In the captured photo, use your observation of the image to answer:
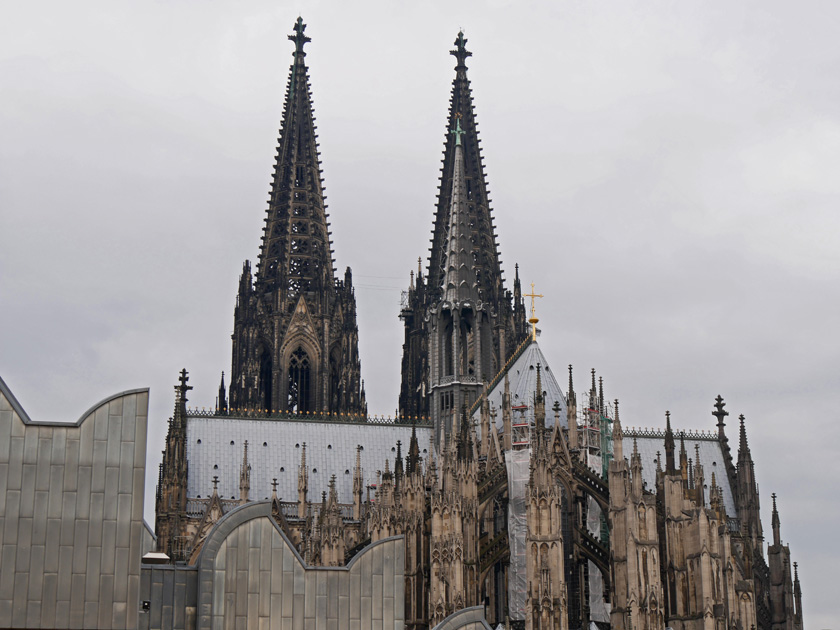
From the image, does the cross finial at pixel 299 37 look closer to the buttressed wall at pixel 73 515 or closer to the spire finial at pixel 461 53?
the spire finial at pixel 461 53

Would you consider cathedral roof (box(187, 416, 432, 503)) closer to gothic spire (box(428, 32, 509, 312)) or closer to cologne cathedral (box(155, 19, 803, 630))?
cologne cathedral (box(155, 19, 803, 630))

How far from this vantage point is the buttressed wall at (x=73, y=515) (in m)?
34.9

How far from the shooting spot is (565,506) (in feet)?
176

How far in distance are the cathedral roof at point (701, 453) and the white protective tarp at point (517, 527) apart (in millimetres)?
19627

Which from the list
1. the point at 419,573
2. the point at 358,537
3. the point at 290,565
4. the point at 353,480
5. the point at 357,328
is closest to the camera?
the point at 290,565

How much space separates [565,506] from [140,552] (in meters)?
21.6

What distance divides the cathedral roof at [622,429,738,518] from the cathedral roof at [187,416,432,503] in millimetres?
10570

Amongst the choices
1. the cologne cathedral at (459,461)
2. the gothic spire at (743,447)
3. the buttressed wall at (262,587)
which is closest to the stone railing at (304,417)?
the cologne cathedral at (459,461)

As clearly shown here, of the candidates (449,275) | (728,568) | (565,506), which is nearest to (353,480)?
(449,275)

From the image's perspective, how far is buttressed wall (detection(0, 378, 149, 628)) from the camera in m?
34.9

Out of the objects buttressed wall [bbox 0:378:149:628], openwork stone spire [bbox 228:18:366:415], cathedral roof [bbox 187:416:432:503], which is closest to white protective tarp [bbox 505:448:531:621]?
cathedral roof [bbox 187:416:432:503]

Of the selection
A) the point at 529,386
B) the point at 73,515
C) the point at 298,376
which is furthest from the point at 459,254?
the point at 73,515

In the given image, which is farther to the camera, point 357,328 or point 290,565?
point 357,328

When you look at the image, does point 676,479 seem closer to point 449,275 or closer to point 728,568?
point 728,568
